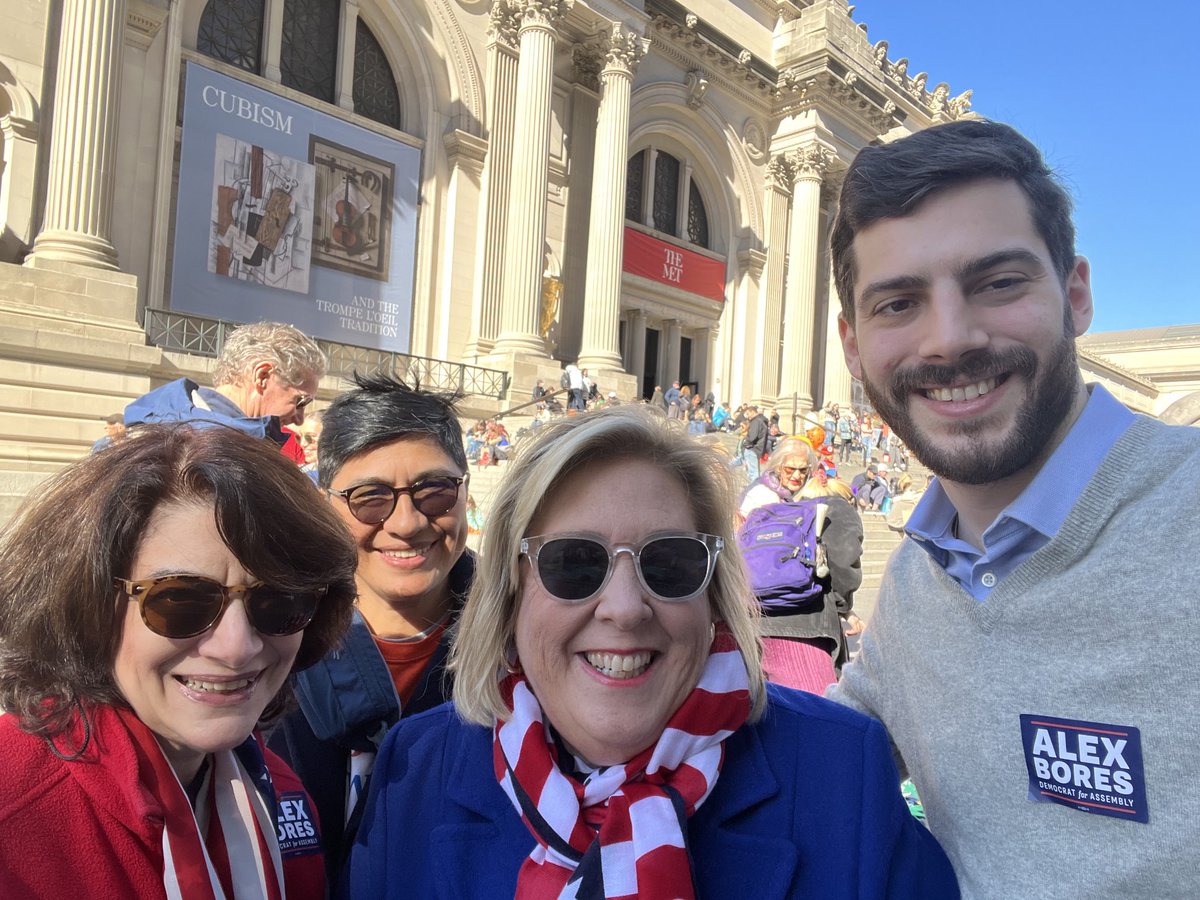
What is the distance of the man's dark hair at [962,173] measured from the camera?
1756 millimetres

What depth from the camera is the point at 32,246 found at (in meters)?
13.8

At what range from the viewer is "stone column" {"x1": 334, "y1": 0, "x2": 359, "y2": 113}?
746 inches

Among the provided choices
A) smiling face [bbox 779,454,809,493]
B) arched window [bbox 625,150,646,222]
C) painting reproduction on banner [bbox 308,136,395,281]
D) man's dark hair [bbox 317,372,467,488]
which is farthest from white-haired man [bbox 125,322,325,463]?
arched window [bbox 625,150,646,222]

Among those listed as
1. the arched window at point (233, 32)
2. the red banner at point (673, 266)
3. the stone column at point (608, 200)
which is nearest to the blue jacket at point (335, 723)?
the arched window at point (233, 32)

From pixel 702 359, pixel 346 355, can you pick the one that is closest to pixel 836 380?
pixel 702 359

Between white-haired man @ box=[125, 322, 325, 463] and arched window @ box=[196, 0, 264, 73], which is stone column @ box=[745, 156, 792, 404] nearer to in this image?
arched window @ box=[196, 0, 264, 73]

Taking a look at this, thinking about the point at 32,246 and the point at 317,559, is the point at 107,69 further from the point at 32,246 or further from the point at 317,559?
the point at 317,559

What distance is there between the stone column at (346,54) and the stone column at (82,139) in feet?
19.1

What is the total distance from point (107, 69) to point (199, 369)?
4857mm

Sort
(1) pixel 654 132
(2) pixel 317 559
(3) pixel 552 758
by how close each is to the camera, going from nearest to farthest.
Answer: (3) pixel 552 758, (2) pixel 317 559, (1) pixel 654 132

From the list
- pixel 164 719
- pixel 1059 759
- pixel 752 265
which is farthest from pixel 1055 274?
pixel 752 265

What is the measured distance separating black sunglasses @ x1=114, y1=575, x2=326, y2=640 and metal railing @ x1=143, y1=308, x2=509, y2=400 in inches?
546

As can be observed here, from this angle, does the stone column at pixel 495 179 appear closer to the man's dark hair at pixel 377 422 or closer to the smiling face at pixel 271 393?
the smiling face at pixel 271 393

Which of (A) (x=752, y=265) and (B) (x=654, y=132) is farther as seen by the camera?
(A) (x=752, y=265)
